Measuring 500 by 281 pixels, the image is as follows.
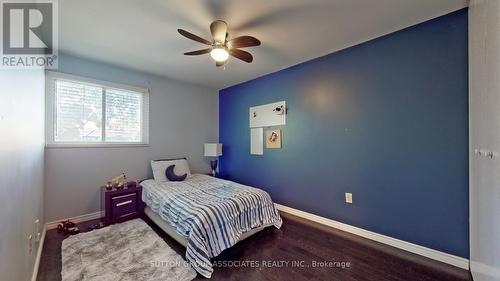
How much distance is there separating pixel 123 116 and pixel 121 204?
1515 mm

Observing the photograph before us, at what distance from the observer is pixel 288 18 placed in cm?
202

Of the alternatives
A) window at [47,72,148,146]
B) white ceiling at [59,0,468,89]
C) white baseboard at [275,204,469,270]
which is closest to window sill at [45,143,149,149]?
Result: window at [47,72,148,146]

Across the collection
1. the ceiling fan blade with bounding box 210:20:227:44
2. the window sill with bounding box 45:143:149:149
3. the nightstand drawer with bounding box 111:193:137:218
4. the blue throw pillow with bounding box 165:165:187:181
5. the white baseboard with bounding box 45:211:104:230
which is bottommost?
the white baseboard with bounding box 45:211:104:230

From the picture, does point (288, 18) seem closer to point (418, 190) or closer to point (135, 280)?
point (418, 190)

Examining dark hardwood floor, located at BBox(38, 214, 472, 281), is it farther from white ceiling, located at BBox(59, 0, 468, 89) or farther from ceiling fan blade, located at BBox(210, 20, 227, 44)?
white ceiling, located at BBox(59, 0, 468, 89)

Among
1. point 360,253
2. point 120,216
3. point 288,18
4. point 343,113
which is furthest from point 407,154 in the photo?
point 120,216

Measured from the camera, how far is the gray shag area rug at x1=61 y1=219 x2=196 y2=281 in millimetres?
1723

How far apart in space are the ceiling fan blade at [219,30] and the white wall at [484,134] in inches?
74.0

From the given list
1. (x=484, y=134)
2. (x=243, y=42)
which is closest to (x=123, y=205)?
(x=243, y=42)

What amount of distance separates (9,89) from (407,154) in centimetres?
338

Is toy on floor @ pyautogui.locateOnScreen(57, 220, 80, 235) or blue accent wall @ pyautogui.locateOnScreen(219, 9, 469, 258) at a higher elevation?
blue accent wall @ pyautogui.locateOnScreen(219, 9, 469, 258)

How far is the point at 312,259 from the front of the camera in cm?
200

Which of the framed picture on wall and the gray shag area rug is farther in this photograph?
the framed picture on wall

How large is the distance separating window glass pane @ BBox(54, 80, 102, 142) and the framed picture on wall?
282cm
